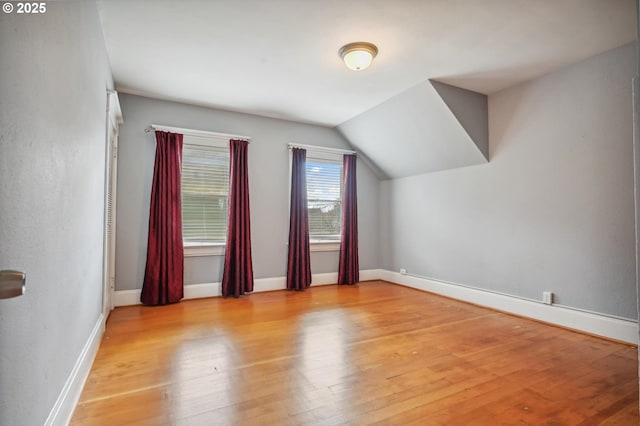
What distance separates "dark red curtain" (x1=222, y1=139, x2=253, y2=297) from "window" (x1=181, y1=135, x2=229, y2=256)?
15 cm

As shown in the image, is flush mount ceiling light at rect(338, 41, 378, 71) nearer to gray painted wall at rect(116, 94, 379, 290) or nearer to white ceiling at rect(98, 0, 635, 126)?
white ceiling at rect(98, 0, 635, 126)

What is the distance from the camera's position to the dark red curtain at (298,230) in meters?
4.78

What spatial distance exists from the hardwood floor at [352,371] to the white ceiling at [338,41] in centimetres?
264

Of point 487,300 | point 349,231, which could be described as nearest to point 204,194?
point 349,231

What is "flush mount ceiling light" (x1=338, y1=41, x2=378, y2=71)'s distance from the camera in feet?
9.23

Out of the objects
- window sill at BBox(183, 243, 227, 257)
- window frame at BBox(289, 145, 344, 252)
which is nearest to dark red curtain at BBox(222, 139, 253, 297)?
window sill at BBox(183, 243, 227, 257)

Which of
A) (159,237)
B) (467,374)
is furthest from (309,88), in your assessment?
(467,374)

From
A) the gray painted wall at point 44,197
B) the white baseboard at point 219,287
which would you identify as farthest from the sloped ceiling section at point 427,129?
the gray painted wall at point 44,197

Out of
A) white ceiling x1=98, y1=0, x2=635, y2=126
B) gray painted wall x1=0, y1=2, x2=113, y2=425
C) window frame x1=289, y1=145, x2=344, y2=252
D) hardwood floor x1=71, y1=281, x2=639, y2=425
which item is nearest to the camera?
gray painted wall x1=0, y1=2, x2=113, y2=425

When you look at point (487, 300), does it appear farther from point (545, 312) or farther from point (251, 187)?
point (251, 187)

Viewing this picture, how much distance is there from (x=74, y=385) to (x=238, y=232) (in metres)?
2.68

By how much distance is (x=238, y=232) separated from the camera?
4.36 metres

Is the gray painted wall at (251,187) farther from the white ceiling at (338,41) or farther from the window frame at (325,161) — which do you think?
the white ceiling at (338,41)

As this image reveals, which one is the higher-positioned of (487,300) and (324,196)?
(324,196)
